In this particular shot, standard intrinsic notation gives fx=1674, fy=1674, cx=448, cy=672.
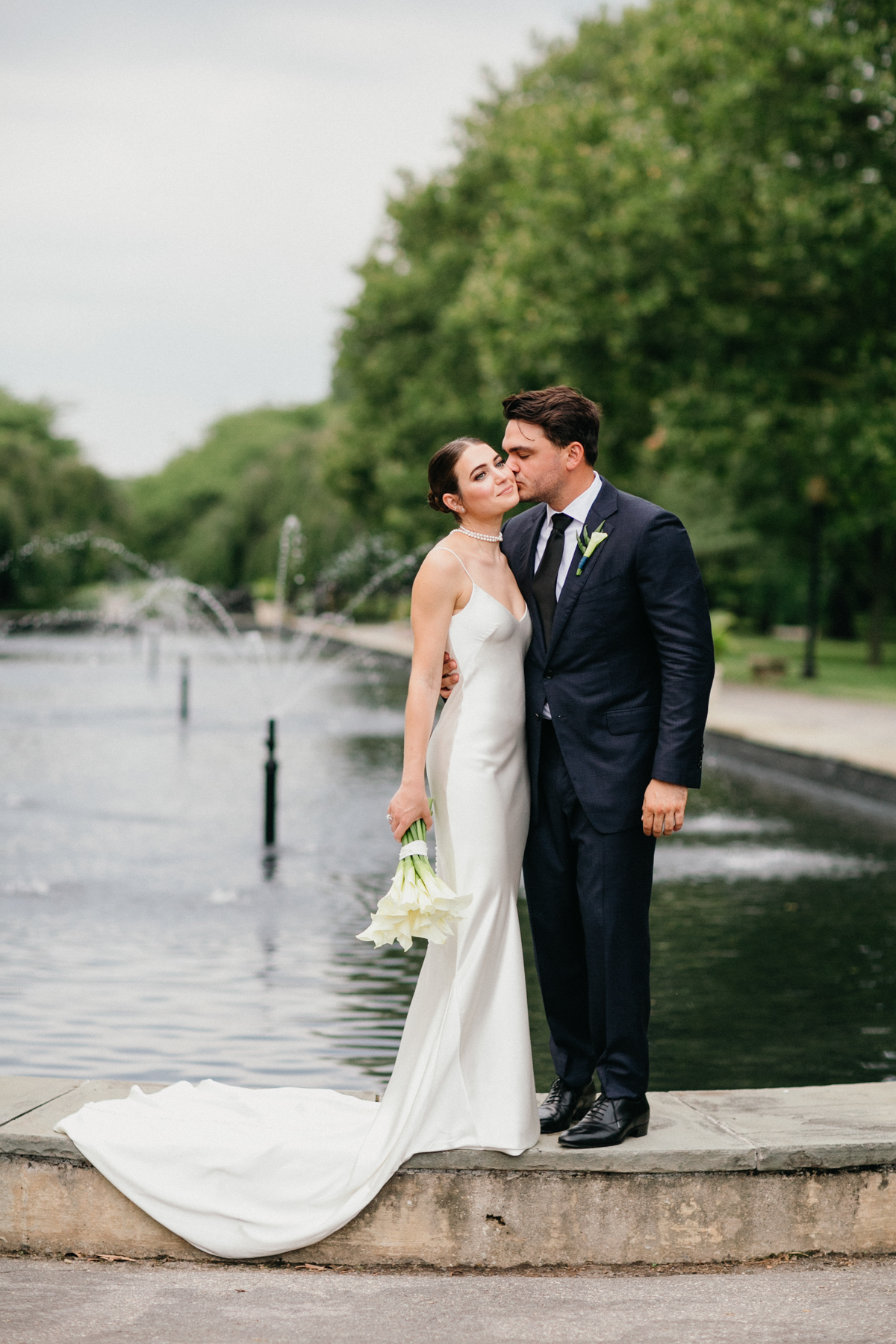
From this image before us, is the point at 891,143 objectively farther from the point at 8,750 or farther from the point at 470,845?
the point at 470,845

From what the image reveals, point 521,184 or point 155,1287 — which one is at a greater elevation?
point 521,184

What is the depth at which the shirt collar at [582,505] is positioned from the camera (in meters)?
4.31

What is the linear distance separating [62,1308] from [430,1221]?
35.1 inches

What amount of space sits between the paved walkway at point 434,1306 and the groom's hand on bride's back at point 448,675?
4.67 feet

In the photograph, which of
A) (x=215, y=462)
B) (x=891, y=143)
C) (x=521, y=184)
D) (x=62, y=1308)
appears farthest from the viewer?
(x=215, y=462)

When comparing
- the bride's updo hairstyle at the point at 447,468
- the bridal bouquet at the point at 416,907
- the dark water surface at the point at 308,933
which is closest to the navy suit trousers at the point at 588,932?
the bridal bouquet at the point at 416,907

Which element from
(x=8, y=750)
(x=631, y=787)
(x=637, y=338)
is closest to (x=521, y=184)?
(x=637, y=338)

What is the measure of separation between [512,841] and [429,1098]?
2.21 ft

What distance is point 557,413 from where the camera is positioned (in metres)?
4.23

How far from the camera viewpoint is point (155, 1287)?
3713 mm

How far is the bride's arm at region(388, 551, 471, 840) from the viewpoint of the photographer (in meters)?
4.17

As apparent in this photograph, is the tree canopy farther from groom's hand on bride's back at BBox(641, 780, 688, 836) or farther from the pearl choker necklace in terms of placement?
groom's hand on bride's back at BBox(641, 780, 688, 836)

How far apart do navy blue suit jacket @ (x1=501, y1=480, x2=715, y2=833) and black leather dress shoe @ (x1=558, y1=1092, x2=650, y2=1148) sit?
2.22 feet

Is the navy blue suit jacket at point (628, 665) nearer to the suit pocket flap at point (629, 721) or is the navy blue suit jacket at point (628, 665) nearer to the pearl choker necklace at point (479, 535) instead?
the suit pocket flap at point (629, 721)
